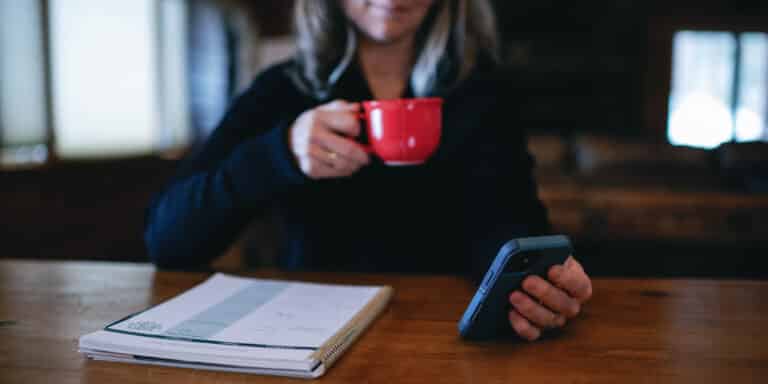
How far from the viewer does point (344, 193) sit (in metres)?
1.15

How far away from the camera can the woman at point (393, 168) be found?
3.47 ft

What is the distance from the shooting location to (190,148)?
178 inches

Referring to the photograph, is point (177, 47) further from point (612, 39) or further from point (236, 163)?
point (612, 39)

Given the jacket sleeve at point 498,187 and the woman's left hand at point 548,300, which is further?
the jacket sleeve at point 498,187

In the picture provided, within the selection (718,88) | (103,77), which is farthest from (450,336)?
(718,88)

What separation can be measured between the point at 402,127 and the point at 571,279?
10.0 inches

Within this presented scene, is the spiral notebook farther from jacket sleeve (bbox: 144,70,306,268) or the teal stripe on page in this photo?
jacket sleeve (bbox: 144,70,306,268)

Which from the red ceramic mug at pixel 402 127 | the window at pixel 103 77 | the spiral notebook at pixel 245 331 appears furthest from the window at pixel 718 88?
the spiral notebook at pixel 245 331

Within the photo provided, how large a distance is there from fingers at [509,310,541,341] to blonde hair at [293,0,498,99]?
66cm

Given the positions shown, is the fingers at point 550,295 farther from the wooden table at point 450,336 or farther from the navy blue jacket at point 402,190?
the navy blue jacket at point 402,190

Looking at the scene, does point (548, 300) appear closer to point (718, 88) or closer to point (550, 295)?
point (550, 295)

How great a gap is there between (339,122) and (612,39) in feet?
20.6

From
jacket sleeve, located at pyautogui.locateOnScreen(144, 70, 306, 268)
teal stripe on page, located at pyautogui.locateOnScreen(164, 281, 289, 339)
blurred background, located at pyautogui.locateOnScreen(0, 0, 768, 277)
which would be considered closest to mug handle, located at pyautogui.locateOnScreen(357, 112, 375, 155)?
jacket sleeve, located at pyautogui.locateOnScreen(144, 70, 306, 268)


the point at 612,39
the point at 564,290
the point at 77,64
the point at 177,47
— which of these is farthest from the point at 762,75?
the point at 564,290
